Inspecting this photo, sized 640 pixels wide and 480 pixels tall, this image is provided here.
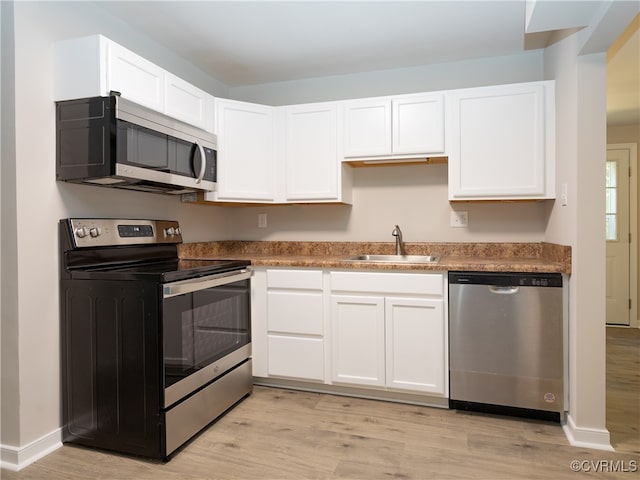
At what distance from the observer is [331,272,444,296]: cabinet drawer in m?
2.44

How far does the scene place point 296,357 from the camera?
272cm

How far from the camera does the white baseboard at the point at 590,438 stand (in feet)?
6.64

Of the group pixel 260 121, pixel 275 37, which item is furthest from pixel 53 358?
pixel 275 37

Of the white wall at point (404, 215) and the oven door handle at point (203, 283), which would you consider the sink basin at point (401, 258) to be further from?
the oven door handle at point (203, 283)

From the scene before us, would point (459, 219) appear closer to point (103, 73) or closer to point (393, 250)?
point (393, 250)

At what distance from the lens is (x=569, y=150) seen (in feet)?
7.20

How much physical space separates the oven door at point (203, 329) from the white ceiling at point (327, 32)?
149 centimetres

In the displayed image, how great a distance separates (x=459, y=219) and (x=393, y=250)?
0.53 metres

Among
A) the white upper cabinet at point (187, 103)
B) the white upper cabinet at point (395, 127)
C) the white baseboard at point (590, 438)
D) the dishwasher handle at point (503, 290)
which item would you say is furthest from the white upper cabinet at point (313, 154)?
the white baseboard at point (590, 438)

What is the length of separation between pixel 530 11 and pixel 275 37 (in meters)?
1.47

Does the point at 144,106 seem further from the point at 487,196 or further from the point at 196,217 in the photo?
the point at 487,196

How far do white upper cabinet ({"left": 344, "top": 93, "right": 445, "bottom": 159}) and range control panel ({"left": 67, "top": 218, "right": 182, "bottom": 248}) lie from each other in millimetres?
1310

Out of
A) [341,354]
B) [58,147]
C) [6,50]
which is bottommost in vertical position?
[341,354]

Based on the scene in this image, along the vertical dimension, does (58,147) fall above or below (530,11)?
below
